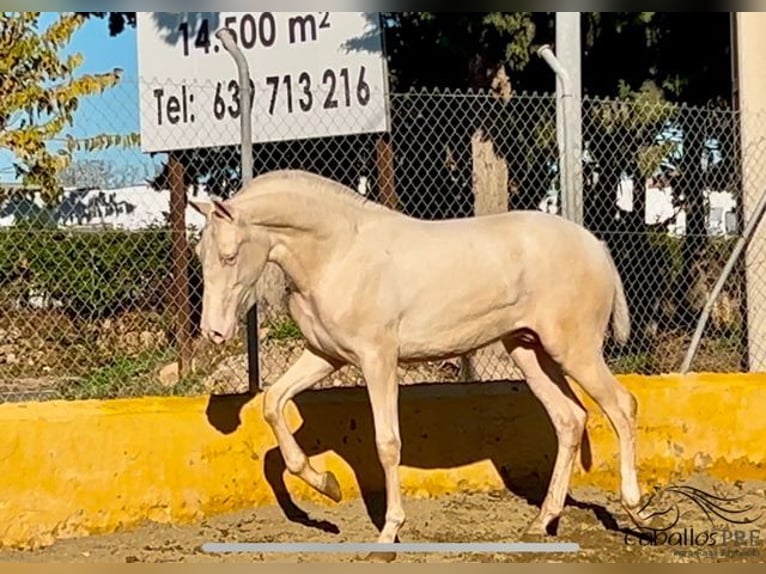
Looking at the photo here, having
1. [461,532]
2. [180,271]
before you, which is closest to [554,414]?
[461,532]

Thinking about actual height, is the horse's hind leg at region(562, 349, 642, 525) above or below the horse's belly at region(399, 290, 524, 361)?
below

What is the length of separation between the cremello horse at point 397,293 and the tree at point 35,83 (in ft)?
24.8

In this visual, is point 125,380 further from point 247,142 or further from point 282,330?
point 247,142

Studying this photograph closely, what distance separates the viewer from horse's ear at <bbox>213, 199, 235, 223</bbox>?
481cm

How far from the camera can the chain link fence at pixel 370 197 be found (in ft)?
25.1

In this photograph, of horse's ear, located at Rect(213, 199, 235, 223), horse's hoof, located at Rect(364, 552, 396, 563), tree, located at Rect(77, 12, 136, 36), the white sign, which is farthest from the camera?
tree, located at Rect(77, 12, 136, 36)

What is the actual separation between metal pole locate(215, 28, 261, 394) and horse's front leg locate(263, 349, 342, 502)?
84cm

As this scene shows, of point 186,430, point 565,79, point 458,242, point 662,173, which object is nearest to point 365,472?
point 186,430

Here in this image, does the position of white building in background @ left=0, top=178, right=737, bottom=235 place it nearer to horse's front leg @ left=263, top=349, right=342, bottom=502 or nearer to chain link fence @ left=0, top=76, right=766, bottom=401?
chain link fence @ left=0, top=76, right=766, bottom=401

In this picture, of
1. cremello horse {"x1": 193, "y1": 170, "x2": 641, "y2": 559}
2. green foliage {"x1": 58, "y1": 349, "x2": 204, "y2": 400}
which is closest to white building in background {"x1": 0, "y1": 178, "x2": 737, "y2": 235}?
green foliage {"x1": 58, "y1": 349, "x2": 204, "y2": 400}

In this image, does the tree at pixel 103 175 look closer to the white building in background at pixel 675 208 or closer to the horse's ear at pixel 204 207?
the horse's ear at pixel 204 207

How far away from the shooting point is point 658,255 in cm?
1020

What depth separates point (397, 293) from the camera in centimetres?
513

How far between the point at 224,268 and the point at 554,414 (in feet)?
6.42
